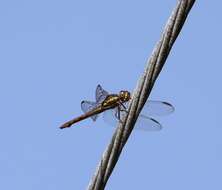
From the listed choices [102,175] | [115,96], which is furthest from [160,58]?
[115,96]

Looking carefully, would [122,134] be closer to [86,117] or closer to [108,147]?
[108,147]

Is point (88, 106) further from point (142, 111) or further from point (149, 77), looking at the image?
point (149, 77)

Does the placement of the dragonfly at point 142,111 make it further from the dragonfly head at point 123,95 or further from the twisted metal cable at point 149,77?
the twisted metal cable at point 149,77

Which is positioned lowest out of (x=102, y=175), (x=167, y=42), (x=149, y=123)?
(x=102, y=175)

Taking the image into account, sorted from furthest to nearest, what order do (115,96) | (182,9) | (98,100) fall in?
(98,100) < (115,96) < (182,9)

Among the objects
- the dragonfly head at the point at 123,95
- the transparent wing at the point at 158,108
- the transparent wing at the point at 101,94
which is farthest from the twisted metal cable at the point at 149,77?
the transparent wing at the point at 101,94

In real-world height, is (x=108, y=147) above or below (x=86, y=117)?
below

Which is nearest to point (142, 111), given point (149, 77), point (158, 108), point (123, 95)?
point (158, 108)

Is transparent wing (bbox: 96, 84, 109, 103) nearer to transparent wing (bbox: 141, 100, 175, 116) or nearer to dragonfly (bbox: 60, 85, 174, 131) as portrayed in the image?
dragonfly (bbox: 60, 85, 174, 131)
